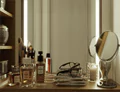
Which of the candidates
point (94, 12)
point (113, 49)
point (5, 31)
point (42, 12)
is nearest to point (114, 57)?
point (113, 49)

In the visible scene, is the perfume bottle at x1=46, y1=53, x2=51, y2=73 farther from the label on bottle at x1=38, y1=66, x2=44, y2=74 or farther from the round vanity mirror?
the round vanity mirror

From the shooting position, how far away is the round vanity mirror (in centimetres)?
102

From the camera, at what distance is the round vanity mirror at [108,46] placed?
102 centimetres

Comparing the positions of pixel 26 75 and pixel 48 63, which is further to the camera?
pixel 48 63

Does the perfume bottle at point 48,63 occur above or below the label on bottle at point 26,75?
above

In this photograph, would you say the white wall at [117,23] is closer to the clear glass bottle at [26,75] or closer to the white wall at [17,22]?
the clear glass bottle at [26,75]

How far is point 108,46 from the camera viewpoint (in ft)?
3.48

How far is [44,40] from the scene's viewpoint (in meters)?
1.28

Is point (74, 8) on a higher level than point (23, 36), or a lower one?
higher

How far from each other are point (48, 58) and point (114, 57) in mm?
487

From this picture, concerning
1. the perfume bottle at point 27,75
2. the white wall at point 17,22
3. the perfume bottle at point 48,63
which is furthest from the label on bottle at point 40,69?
the white wall at point 17,22

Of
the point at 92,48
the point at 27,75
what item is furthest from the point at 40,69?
the point at 92,48

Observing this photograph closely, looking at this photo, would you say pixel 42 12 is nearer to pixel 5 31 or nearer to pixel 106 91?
pixel 5 31

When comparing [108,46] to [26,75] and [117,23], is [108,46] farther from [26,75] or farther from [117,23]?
[26,75]
